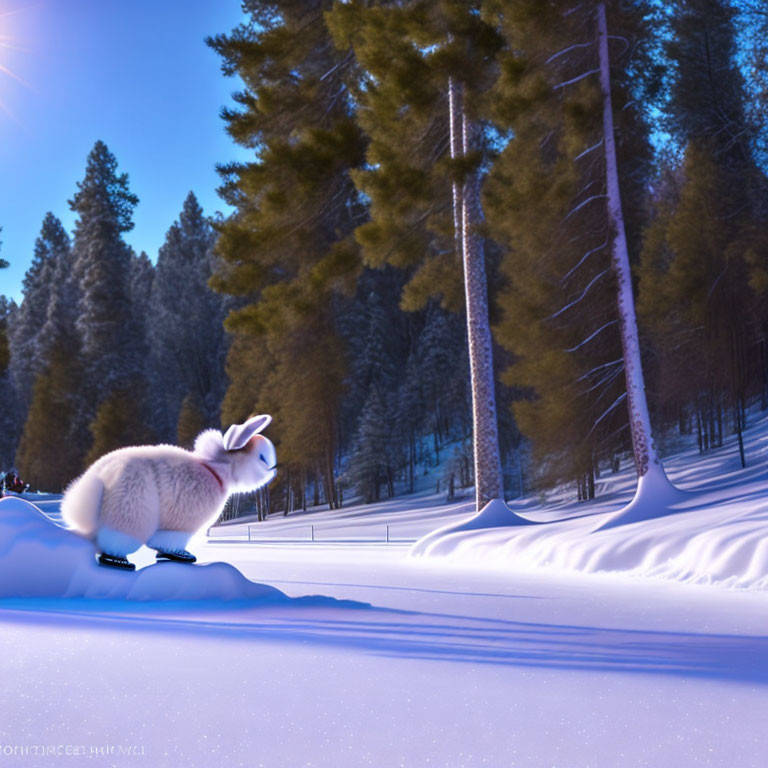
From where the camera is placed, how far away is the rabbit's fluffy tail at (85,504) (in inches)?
183

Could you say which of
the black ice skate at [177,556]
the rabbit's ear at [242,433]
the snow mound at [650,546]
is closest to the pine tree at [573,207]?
the snow mound at [650,546]

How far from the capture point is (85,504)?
4.68 m

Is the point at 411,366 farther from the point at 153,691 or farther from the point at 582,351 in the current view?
the point at 153,691

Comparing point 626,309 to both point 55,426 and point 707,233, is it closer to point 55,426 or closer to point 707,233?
point 707,233

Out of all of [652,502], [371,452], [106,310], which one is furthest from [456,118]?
[106,310]

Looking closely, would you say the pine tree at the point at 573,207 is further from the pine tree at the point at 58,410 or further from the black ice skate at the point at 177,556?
the pine tree at the point at 58,410

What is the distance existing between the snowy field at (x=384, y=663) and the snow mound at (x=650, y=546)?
1.4 inches

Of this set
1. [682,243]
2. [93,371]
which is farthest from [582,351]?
[93,371]

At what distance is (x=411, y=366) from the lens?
35.2 meters

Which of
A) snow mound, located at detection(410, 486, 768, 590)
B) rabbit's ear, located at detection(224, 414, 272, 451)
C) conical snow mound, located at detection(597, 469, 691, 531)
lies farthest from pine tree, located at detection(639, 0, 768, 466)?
rabbit's ear, located at detection(224, 414, 272, 451)

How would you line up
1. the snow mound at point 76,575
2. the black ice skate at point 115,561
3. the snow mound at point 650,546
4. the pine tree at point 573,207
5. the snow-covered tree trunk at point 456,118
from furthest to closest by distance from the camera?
the snow-covered tree trunk at point 456,118
the pine tree at point 573,207
the snow mound at point 650,546
the black ice skate at point 115,561
the snow mound at point 76,575

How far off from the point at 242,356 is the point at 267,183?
1142 centimetres

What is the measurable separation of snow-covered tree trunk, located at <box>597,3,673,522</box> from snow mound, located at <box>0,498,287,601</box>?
7.36 meters

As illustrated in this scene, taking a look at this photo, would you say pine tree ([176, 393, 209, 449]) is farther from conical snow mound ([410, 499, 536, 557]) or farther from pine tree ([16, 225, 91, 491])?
conical snow mound ([410, 499, 536, 557])
